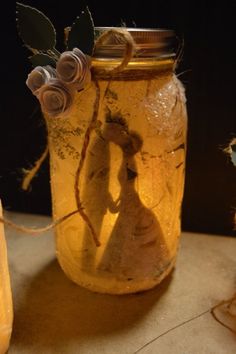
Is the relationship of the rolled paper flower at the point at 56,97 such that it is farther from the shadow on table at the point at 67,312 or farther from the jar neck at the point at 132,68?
the shadow on table at the point at 67,312

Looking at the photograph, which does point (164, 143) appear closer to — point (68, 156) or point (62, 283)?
point (68, 156)

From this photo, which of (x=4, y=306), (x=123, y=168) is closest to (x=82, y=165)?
(x=123, y=168)

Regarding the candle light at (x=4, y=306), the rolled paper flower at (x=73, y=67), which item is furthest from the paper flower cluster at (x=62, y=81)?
the candle light at (x=4, y=306)

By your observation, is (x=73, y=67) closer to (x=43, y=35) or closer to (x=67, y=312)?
(x=43, y=35)

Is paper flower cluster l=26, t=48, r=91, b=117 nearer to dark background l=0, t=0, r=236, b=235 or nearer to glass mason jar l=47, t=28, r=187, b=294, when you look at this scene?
glass mason jar l=47, t=28, r=187, b=294

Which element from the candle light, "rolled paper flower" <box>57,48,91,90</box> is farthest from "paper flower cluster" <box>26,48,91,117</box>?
the candle light

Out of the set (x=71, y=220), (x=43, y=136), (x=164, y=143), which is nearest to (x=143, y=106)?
(x=164, y=143)
